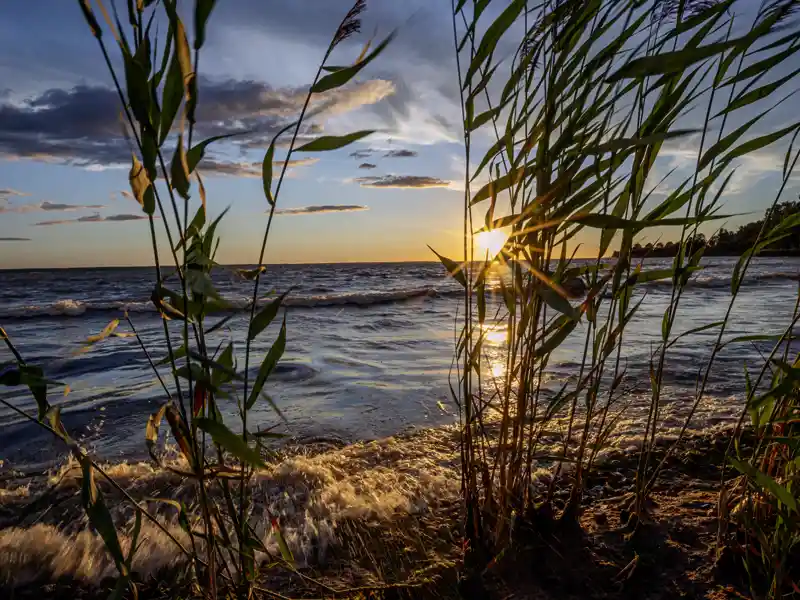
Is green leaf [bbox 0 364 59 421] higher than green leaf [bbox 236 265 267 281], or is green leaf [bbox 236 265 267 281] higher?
green leaf [bbox 236 265 267 281]

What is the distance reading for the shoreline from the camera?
5.45ft

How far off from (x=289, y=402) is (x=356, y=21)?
382 centimetres

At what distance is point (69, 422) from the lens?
4047 millimetres

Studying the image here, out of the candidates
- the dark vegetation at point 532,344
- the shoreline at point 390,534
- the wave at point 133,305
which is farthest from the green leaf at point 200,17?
the wave at point 133,305

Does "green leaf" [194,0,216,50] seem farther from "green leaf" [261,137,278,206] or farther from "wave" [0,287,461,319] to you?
"wave" [0,287,461,319]

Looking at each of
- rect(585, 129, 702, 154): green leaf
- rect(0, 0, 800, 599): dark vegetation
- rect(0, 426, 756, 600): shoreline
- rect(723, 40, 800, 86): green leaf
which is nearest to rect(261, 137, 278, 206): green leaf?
rect(0, 0, 800, 599): dark vegetation

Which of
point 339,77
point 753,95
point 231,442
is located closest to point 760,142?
point 753,95

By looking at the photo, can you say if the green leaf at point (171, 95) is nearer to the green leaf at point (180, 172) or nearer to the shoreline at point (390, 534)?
the green leaf at point (180, 172)

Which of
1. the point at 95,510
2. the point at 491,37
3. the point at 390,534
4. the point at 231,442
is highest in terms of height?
the point at 491,37

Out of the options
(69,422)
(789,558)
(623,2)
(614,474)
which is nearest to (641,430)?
(614,474)

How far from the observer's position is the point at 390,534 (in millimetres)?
2062

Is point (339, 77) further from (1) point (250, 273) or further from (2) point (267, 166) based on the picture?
(1) point (250, 273)

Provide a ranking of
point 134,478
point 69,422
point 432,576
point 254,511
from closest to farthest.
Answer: point 432,576, point 254,511, point 134,478, point 69,422

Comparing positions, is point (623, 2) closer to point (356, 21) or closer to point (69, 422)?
point (356, 21)
